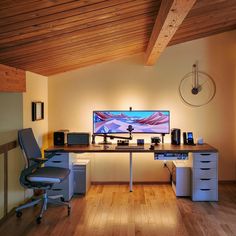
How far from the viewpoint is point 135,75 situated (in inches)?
216

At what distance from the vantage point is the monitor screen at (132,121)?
17.5ft

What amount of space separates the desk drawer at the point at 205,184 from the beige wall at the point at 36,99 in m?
2.40

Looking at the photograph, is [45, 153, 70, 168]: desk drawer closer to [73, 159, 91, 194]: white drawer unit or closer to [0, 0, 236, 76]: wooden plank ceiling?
[73, 159, 91, 194]: white drawer unit

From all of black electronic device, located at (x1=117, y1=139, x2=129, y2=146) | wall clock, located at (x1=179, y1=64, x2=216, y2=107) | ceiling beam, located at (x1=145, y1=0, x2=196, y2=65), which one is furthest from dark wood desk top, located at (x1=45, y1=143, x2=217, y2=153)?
ceiling beam, located at (x1=145, y1=0, x2=196, y2=65)

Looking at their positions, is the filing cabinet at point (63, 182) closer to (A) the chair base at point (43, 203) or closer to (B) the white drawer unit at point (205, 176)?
(A) the chair base at point (43, 203)

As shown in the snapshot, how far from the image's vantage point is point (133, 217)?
13.1ft

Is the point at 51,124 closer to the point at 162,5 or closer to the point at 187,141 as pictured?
the point at 187,141

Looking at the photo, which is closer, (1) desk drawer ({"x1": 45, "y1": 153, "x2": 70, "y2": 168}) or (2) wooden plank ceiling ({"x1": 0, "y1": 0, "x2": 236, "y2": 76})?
(2) wooden plank ceiling ({"x1": 0, "y1": 0, "x2": 236, "y2": 76})

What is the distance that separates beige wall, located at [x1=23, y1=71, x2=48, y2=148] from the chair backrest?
8.6 inches

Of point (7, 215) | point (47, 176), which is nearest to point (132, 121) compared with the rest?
point (47, 176)

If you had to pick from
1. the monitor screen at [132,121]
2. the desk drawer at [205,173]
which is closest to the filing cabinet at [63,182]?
the monitor screen at [132,121]

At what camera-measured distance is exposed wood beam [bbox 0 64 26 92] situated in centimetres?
360

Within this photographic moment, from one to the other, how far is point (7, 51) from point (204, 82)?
3.37 metres

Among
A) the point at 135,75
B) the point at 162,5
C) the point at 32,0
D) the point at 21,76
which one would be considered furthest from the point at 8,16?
the point at 135,75
